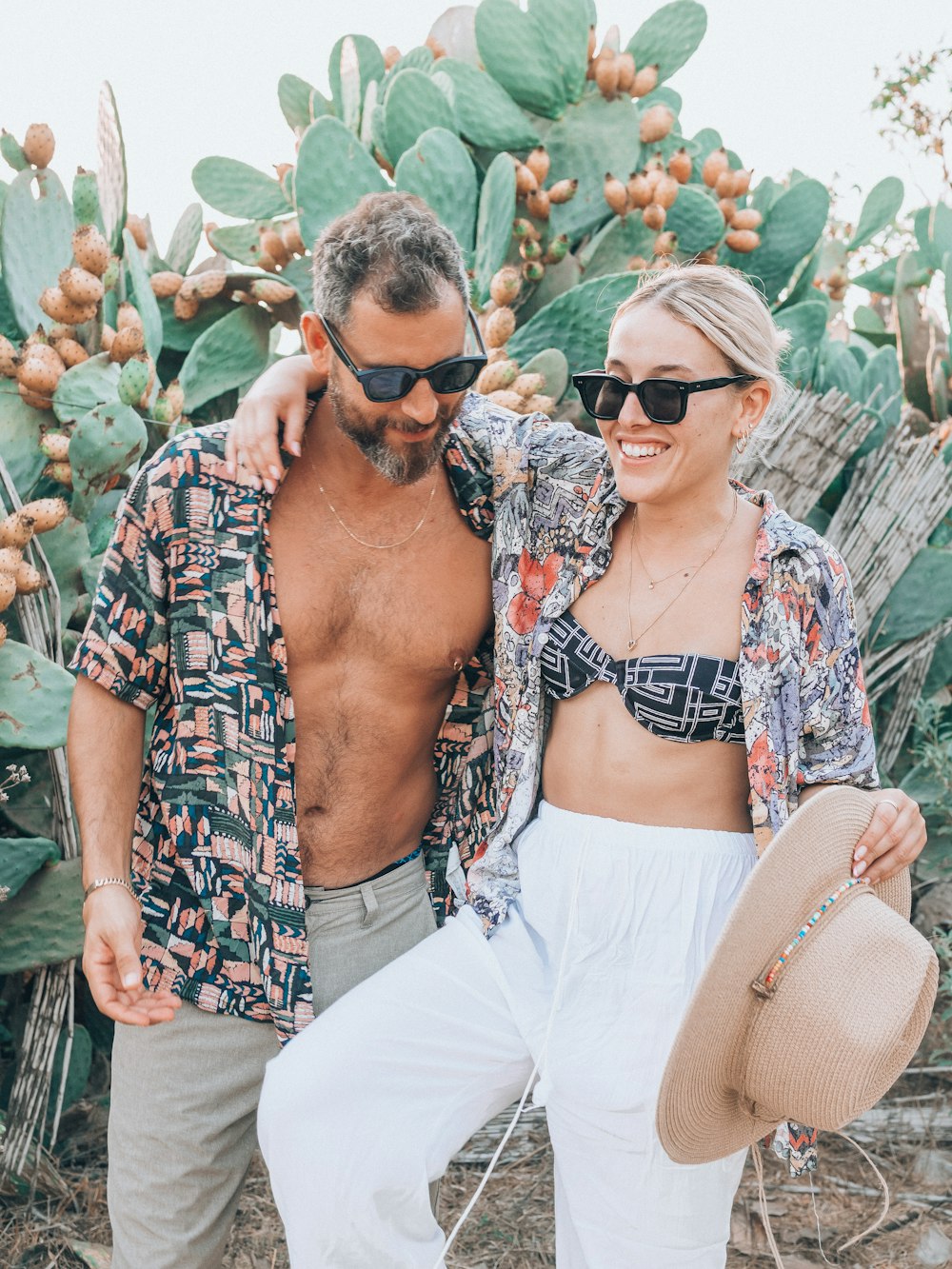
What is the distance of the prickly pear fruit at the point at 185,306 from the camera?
162 inches

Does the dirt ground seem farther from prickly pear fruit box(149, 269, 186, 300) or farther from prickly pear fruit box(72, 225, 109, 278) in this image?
prickly pear fruit box(149, 269, 186, 300)

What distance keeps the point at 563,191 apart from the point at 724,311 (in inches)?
92.5

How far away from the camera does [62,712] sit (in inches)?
118

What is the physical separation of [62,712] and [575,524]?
56.3 inches

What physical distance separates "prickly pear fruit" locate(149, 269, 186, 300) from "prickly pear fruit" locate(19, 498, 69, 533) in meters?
1.27

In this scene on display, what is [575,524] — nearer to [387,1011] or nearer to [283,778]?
[283,778]

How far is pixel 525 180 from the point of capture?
4211mm

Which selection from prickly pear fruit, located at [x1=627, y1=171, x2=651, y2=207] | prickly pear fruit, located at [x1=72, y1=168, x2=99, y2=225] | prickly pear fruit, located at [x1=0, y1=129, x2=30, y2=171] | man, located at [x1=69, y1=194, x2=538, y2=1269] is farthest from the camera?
prickly pear fruit, located at [x1=627, y1=171, x2=651, y2=207]

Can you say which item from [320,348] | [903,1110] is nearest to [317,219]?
[320,348]

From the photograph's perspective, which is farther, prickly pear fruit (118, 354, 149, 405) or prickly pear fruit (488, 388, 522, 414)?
prickly pear fruit (488, 388, 522, 414)

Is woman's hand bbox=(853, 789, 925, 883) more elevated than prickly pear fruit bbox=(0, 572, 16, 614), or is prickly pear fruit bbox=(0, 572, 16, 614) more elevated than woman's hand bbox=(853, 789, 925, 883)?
woman's hand bbox=(853, 789, 925, 883)

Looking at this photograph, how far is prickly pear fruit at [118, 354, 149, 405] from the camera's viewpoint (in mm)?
3303

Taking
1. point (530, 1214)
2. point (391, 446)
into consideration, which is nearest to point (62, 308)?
point (391, 446)

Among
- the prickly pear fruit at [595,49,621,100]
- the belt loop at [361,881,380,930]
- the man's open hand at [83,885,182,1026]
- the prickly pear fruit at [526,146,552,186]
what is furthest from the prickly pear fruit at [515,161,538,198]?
the man's open hand at [83,885,182,1026]
